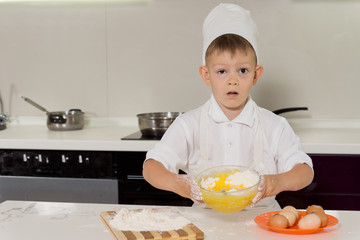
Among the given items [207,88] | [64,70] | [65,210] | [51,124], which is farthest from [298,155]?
[64,70]

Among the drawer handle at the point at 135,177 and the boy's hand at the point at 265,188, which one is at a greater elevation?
the boy's hand at the point at 265,188

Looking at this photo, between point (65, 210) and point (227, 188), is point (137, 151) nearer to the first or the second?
point (65, 210)

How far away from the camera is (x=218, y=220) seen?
49.8 inches

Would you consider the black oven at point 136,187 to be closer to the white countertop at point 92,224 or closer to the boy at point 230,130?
the boy at point 230,130

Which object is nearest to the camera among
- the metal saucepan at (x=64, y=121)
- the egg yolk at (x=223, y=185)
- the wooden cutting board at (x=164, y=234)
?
the wooden cutting board at (x=164, y=234)

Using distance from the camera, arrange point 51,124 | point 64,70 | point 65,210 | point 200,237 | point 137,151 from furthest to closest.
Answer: point 64,70
point 51,124
point 137,151
point 65,210
point 200,237

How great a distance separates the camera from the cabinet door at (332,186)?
2.14 m

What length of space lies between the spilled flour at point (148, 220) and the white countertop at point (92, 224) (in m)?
0.04

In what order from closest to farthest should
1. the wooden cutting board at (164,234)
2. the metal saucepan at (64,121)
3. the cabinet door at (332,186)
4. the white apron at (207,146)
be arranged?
the wooden cutting board at (164,234), the white apron at (207,146), the cabinet door at (332,186), the metal saucepan at (64,121)

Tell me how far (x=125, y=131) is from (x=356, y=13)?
4.35ft

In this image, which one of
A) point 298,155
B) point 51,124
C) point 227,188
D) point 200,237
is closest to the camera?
point 200,237

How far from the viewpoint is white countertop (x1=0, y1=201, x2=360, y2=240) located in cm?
115

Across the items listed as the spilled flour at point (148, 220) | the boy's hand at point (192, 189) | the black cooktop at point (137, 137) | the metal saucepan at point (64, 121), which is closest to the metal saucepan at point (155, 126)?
the black cooktop at point (137, 137)

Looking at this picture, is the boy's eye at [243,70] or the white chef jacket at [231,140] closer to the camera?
the boy's eye at [243,70]
